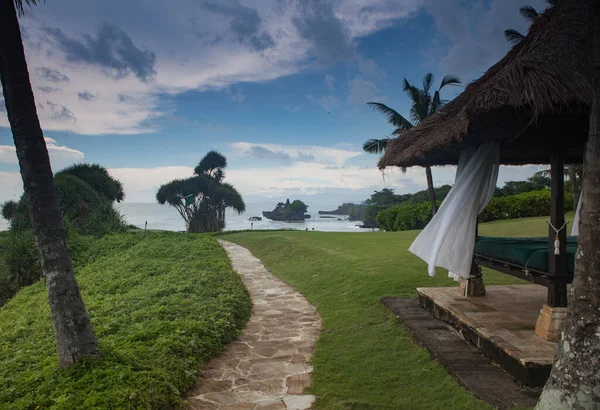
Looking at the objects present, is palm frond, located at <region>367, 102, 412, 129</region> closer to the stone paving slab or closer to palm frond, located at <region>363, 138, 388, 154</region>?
palm frond, located at <region>363, 138, 388, 154</region>

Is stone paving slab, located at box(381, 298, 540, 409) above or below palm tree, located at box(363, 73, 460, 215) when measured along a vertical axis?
below

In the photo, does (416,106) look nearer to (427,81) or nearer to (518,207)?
(427,81)

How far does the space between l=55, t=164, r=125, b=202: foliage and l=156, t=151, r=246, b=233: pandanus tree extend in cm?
455

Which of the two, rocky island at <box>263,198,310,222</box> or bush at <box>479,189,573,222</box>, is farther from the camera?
rocky island at <box>263,198,310,222</box>

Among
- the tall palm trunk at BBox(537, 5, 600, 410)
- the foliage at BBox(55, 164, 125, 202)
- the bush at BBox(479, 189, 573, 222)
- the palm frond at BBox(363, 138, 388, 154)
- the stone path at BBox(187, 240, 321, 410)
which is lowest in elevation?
the stone path at BBox(187, 240, 321, 410)

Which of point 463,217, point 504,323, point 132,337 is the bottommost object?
point 132,337

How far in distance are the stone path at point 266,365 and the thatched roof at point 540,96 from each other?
298cm

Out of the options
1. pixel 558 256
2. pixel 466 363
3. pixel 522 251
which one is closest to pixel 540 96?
pixel 558 256

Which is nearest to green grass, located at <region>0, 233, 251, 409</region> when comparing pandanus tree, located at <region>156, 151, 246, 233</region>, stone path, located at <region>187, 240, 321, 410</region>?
stone path, located at <region>187, 240, 321, 410</region>

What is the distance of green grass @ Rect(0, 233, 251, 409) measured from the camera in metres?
3.50

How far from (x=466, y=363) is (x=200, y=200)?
100ft

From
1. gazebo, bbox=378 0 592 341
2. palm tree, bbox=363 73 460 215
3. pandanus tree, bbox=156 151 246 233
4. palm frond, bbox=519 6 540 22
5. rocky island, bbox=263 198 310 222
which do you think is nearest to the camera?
gazebo, bbox=378 0 592 341

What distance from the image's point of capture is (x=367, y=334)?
557cm

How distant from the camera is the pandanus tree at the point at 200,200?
32.4 metres
